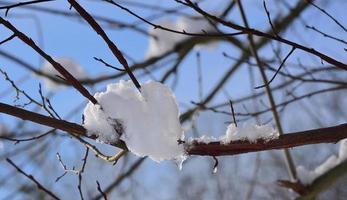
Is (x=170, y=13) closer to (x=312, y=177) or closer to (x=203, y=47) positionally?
(x=203, y=47)

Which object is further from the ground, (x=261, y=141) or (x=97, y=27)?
(x=97, y=27)

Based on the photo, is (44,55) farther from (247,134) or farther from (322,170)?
(322,170)

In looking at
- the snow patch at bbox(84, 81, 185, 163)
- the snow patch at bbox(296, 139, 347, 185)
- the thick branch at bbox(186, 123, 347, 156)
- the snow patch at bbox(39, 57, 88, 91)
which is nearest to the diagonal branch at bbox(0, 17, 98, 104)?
the snow patch at bbox(84, 81, 185, 163)

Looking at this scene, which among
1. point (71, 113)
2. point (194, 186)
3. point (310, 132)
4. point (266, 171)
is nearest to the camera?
point (310, 132)

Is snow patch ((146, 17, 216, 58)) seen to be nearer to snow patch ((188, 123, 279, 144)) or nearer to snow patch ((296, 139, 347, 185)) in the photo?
snow patch ((296, 139, 347, 185))

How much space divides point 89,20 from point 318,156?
7386 mm

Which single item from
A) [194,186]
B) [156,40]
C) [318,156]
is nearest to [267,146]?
[156,40]

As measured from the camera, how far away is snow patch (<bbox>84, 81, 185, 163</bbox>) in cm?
70

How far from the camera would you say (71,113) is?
6.50ft

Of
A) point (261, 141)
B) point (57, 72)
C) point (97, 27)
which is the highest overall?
point (97, 27)

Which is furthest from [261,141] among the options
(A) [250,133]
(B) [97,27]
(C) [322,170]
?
(C) [322,170]

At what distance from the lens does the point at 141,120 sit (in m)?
0.72

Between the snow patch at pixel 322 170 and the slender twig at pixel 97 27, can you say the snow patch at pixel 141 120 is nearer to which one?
the slender twig at pixel 97 27

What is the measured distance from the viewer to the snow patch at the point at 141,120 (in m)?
0.70
